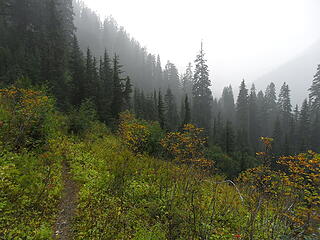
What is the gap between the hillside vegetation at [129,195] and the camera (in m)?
4.48

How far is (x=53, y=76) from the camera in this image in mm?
21266

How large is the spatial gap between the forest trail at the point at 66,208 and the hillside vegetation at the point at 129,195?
6.1 inches

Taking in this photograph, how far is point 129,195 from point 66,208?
212 centimetres

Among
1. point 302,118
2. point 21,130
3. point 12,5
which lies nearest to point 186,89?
point 302,118

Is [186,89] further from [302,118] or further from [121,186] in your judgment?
[121,186]

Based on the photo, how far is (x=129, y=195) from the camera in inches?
263

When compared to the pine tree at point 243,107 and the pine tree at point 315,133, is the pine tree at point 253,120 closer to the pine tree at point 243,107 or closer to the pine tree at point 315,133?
the pine tree at point 243,107

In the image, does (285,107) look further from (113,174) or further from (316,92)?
(113,174)

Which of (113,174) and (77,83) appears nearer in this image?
(113,174)

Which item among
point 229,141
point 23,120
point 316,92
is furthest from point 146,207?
point 316,92

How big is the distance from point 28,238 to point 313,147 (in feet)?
188

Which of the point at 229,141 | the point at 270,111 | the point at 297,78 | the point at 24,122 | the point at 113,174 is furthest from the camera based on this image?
the point at 297,78

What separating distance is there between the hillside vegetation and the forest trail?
16 cm

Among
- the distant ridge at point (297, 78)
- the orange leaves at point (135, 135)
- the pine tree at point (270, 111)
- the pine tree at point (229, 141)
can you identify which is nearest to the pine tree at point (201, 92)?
the pine tree at point (229, 141)
